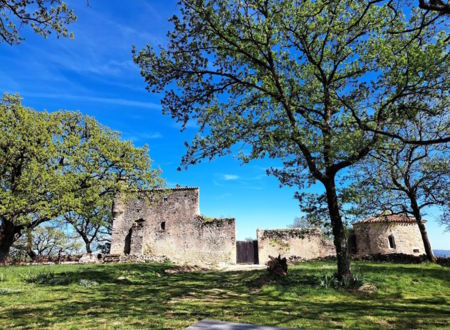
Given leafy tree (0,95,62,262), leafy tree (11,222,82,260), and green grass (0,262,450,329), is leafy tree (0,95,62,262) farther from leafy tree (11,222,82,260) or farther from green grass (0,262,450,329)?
leafy tree (11,222,82,260)

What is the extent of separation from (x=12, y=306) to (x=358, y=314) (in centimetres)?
920

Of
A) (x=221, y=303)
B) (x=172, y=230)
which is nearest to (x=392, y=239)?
(x=172, y=230)

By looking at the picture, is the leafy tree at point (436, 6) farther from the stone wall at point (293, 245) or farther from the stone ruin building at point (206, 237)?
the stone wall at point (293, 245)

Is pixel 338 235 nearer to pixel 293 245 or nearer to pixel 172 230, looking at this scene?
pixel 293 245

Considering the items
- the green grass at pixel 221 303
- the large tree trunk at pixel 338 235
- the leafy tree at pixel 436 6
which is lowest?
the green grass at pixel 221 303

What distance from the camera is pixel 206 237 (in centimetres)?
2752

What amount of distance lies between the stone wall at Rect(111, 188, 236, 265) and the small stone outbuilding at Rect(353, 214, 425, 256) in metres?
13.5

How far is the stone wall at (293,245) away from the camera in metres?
27.0

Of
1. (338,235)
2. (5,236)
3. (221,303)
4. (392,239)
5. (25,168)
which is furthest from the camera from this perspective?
(392,239)

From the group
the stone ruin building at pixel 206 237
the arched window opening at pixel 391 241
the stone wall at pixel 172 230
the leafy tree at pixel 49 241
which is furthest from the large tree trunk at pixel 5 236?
the arched window opening at pixel 391 241

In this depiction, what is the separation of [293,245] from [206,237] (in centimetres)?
899

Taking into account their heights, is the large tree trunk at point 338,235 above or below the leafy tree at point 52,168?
below

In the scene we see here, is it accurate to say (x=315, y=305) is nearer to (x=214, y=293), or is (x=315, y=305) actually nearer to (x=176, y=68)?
(x=214, y=293)

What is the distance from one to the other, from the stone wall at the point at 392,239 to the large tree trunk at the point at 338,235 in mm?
18522
